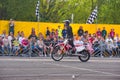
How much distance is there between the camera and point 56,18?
51656mm

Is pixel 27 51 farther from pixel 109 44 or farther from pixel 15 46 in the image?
pixel 109 44

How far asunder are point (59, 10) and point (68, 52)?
3023cm

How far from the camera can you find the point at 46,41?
29250 mm

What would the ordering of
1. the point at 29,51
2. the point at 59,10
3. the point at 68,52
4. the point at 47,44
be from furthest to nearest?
the point at 59,10 → the point at 47,44 → the point at 29,51 → the point at 68,52

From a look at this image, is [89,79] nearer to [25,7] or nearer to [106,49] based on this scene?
[106,49]

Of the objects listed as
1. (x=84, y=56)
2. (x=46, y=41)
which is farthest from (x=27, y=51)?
(x=84, y=56)

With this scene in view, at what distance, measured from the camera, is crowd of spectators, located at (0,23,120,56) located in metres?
27.9

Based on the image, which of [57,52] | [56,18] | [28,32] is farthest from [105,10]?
[57,52]

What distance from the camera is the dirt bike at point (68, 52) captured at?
22375 mm

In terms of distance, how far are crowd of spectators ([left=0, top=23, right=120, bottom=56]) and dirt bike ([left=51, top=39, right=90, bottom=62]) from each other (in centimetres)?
346

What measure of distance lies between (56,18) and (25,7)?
8596 mm

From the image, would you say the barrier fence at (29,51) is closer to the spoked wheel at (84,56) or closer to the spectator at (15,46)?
the spectator at (15,46)

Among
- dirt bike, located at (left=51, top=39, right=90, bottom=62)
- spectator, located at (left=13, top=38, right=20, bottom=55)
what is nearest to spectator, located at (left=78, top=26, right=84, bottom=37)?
spectator, located at (left=13, top=38, right=20, bottom=55)

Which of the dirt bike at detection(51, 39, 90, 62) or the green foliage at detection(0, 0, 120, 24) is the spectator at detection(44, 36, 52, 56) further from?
the green foliage at detection(0, 0, 120, 24)
